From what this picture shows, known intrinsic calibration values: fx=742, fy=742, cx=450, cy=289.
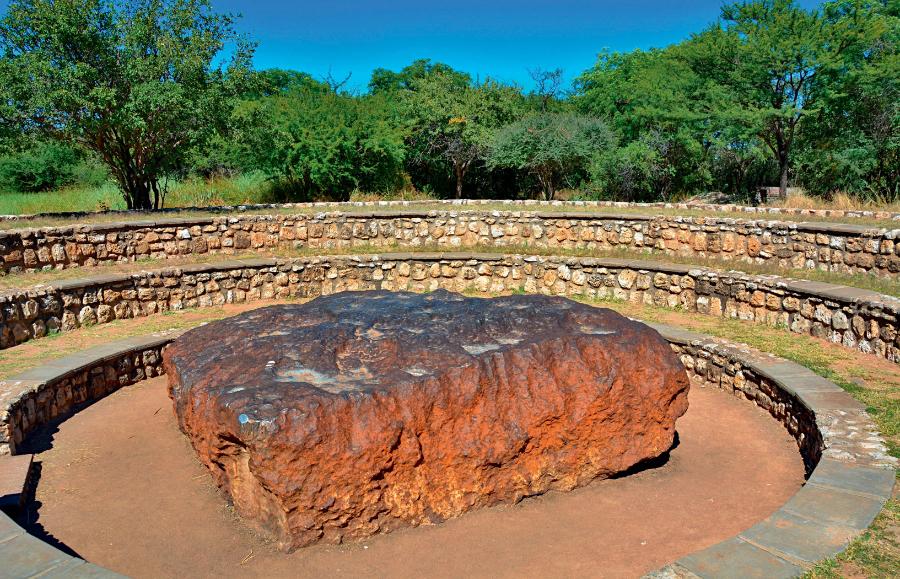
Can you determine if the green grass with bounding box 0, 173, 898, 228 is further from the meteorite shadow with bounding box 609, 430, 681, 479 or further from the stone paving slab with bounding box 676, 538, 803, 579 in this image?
the stone paving slab with bounding box 676, 538, 803, 579

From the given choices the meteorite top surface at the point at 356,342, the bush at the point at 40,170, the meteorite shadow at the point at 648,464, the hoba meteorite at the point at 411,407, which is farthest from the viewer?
the bush at the point at 40,170

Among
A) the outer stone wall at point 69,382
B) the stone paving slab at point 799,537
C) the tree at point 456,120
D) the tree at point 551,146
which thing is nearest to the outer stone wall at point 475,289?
the outer stone wall at point 69,382

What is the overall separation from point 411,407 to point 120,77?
1220cm

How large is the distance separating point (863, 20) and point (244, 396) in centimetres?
1902

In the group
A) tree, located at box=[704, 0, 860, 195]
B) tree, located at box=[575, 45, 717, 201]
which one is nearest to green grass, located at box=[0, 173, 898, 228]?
tree, located at box=[575, 45, 717, 201]

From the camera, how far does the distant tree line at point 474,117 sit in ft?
46.1

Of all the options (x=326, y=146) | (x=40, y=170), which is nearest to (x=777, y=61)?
(x=326, y=146)

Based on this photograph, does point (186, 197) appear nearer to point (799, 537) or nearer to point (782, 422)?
point (782, 422)

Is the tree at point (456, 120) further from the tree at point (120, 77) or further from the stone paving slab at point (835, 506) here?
the stone paving slab at point (835, 506)

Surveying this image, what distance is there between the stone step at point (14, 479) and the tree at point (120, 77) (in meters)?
9.17

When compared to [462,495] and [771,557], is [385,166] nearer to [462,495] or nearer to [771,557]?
[462,495]

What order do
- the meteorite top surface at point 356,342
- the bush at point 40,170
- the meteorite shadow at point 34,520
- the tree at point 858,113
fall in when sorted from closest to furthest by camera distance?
the meteorite shadow at point 34,520
the meteorite top surface at point 356,342
the tree at point 858,113
the bush at point 40,170

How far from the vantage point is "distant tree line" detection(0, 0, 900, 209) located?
14047 mm

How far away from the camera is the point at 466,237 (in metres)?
14.3
